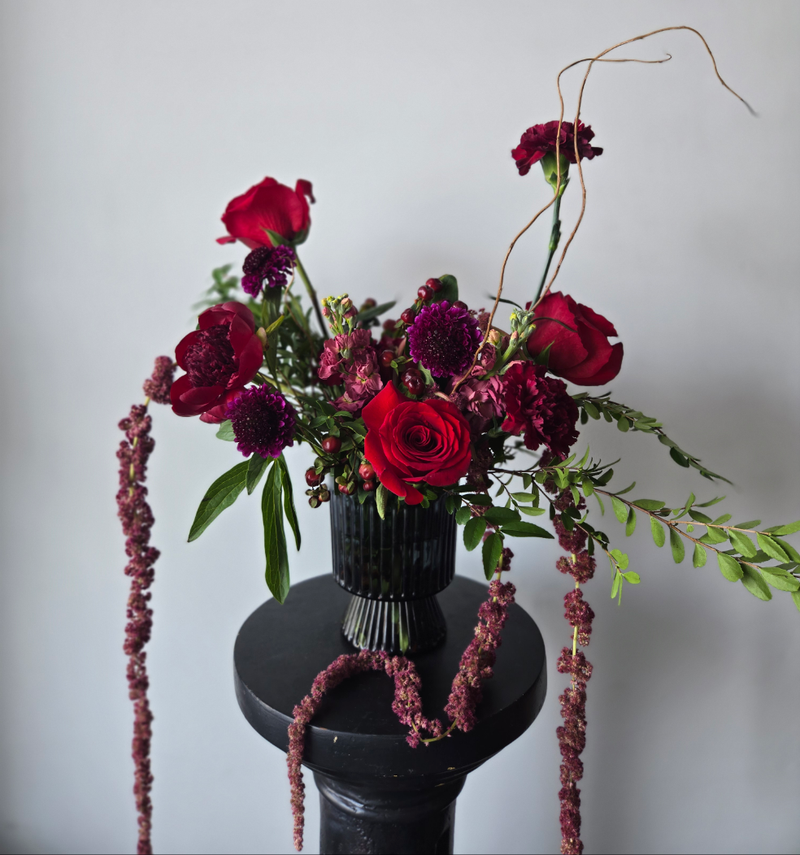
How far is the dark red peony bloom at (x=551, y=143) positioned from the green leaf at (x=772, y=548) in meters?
0.40

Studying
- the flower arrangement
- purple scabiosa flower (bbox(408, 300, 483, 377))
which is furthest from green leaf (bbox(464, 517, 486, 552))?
purple scabiosa flower (bbox(408, 300, 483, 377))

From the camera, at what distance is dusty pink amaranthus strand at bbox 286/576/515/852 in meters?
0.66

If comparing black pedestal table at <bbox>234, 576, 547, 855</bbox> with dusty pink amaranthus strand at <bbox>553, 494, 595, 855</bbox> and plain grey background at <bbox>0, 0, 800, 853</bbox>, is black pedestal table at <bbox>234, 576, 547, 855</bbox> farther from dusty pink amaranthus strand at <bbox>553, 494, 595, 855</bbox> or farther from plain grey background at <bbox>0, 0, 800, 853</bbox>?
plain grey background at <bbox>0, 0, 800, 853</bbox>

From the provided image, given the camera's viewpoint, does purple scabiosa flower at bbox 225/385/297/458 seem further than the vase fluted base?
No

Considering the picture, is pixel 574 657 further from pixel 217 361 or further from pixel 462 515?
pixel 217 361

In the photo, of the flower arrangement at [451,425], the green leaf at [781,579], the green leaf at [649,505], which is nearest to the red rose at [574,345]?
the flower arrangement at [451,425]

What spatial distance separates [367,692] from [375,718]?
45 mm

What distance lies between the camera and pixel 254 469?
2.19ft

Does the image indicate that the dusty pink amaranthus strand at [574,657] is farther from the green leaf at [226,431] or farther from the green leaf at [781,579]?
the green leaf at [226,431]

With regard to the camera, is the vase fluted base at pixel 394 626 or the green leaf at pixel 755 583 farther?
the vase fluted base at pixel 394 626

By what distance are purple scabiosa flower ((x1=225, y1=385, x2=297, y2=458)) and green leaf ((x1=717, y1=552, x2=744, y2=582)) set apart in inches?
16.4

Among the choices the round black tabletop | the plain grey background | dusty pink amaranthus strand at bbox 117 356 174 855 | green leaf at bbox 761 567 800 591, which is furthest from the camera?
the plain grey background

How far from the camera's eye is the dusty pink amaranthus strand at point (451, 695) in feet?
2.18

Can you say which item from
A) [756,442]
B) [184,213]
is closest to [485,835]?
[756,442]
